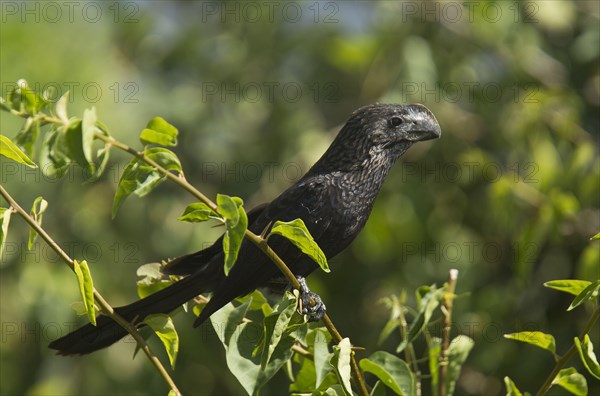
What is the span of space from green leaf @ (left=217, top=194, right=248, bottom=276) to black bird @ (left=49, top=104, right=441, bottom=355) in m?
0.79

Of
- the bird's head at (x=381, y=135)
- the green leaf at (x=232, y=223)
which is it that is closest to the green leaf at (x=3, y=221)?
the green leaf at (x=232, y=223)

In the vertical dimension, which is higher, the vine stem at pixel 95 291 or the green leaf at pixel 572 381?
the vine stem at pixel 95 291

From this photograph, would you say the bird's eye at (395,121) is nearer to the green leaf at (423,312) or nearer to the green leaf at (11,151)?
the green leaf at (423,312)

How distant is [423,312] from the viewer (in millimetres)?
2373

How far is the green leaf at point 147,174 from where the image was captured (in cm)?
193

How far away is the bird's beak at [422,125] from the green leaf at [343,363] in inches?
52.6

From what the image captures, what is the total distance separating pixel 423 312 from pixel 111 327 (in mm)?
→ 951

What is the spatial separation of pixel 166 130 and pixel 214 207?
0.24 meters

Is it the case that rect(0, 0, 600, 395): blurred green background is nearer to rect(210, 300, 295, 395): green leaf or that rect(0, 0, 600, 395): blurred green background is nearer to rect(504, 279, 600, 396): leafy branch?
rect(504, 279, 600, 396): leafy branch

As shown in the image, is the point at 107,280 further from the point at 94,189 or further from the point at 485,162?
the point at 485,162

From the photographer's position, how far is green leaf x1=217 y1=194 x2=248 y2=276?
1.80 m

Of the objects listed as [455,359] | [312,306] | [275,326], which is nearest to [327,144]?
[312,306]

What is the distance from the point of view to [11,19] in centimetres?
517

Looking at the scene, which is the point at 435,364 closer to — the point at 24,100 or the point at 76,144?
the point at 76,144
